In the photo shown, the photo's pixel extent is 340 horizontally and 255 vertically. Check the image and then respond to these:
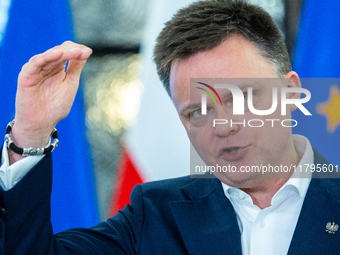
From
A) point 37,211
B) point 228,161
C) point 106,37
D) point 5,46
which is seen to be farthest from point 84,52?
point 5,46

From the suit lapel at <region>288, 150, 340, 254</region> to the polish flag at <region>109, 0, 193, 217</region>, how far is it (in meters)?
0.82

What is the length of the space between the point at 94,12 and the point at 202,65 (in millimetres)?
852

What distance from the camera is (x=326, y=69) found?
204 cm

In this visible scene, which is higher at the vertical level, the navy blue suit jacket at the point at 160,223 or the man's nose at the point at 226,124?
the man's nose at the point at 226,124

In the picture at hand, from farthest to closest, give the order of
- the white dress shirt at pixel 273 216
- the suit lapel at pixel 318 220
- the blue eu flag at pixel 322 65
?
the blue eu flag at pixel 322 65, the white dress shirt at pixel 273 216, the suit lapel at pixel 318 220

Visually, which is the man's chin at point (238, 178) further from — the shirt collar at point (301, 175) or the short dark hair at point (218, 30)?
the short dark hair at point (218, 30)

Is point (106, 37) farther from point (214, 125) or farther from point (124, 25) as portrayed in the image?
point (214, 125)

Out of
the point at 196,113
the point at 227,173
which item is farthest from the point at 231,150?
the point at 196,113

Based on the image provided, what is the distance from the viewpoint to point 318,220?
1.40 meters

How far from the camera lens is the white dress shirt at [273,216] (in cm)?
147

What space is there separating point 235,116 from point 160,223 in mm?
583

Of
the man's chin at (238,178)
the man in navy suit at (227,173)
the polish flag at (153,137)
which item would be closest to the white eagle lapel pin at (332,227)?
the man in navy suit at (227,173)

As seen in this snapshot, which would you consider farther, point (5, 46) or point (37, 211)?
point (5, 46)

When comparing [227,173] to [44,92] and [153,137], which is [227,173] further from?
[44,92]
